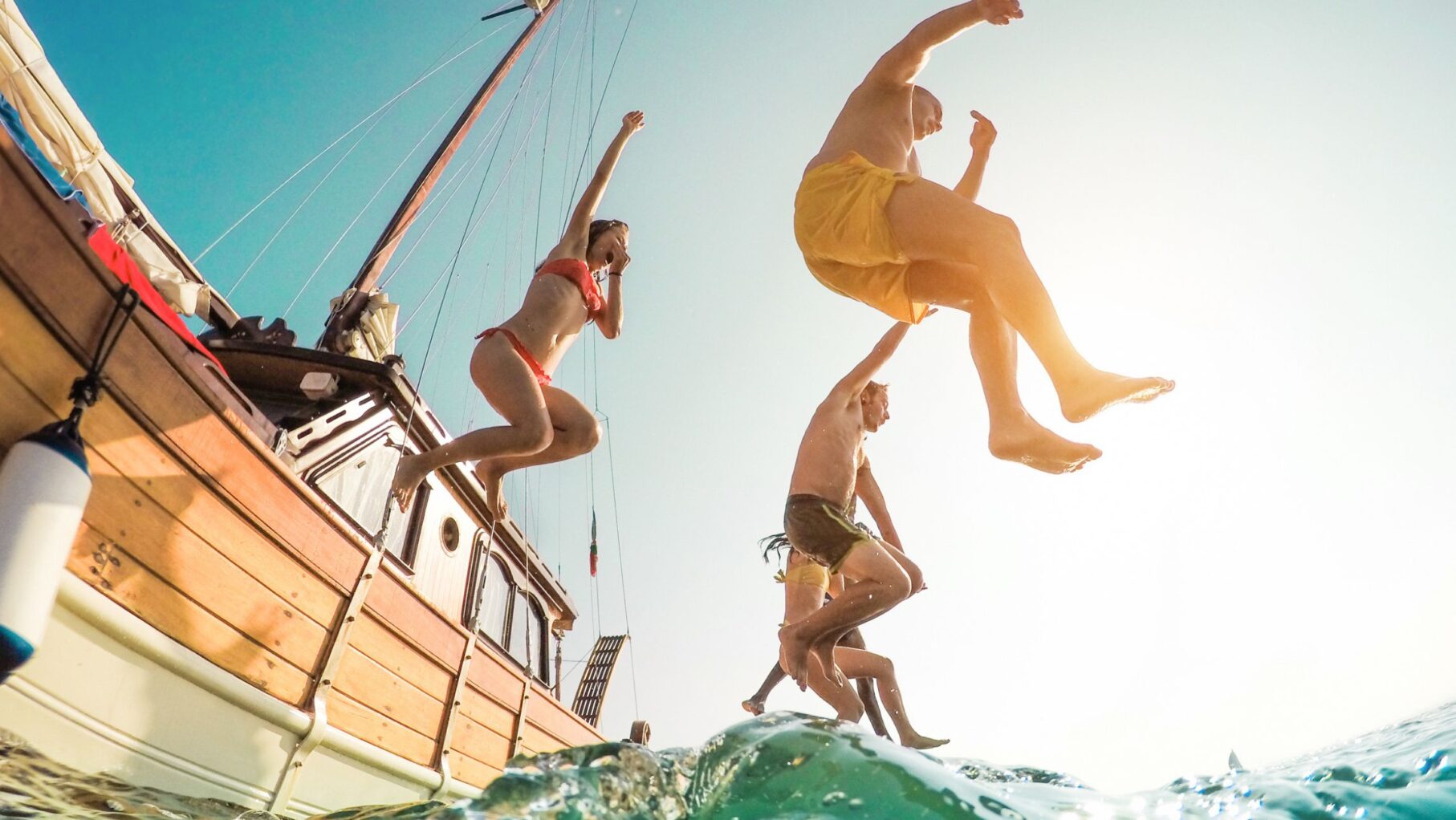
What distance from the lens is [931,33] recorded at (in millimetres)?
2641

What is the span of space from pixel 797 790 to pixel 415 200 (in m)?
9.81

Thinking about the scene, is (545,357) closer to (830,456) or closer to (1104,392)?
(830,456)

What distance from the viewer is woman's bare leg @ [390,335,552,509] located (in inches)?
122

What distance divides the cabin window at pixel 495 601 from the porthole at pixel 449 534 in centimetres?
42

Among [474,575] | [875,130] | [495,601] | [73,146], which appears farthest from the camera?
[495,601]

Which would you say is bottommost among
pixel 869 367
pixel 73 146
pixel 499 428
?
pixel 499 428

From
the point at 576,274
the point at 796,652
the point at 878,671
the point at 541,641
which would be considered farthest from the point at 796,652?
the point at 541,641

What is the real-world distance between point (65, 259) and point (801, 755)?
2.04 meters

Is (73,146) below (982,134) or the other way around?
the other way around

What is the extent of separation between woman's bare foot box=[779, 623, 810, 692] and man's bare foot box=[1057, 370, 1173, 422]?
5.81 feet

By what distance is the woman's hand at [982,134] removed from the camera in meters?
3.27

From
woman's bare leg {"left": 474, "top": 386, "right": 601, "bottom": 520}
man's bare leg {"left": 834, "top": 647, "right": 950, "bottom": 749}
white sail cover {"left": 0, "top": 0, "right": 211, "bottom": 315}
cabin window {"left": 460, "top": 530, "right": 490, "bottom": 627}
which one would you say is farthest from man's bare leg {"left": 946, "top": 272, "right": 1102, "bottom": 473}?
cabin window {"left": 460, "top": 530, "right": 490, "bottom": 627}

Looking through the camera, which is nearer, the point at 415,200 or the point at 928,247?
the point at 928,247

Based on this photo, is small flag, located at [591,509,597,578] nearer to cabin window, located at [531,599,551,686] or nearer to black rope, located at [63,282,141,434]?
cabin window, located at [531,599,551,686]
